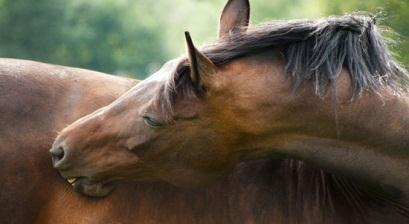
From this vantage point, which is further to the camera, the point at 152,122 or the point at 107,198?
the point at 107,198

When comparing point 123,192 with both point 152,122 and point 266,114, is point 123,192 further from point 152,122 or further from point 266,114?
point 266,114

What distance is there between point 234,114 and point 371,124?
733 mm

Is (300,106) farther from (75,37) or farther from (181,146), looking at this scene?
(75,37)

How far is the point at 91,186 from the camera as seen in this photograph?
6.25m

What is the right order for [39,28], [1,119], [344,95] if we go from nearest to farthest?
[344,95], [1,119], [39,28]

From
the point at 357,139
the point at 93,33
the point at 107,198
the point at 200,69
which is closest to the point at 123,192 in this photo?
the point at 107,198

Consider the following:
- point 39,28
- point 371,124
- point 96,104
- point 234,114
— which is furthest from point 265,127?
point 39,28

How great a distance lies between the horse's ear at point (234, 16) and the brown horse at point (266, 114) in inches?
8.0

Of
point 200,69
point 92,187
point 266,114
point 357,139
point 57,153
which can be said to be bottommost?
point 92,187

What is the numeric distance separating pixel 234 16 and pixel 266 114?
0.74m

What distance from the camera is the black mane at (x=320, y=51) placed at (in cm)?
596

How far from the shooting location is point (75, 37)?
47156 millimetres

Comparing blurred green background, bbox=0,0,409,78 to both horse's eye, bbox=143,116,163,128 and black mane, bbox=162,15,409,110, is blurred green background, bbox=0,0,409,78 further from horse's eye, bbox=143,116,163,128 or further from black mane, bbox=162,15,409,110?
horse's eye, bbox=143,116,163,128

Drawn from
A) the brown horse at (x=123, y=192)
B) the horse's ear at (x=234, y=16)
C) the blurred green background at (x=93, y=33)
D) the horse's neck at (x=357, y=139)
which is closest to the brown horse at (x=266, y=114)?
the horse's neck at (x=357, y=139)
